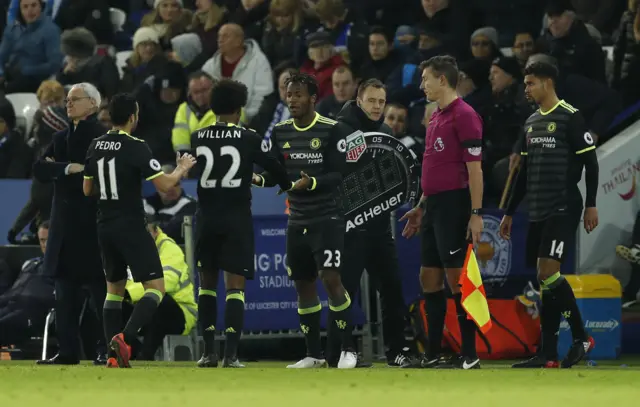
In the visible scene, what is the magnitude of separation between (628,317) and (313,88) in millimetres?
4853

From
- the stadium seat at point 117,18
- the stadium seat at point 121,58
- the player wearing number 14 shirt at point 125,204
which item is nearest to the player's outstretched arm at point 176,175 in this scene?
the player wearing number 14 shirt at point 125,204

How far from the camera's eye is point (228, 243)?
1148 cm

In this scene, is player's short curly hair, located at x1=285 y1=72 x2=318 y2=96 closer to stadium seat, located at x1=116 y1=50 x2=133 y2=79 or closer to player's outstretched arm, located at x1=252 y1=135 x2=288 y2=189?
player's outstretched arm, located at x1=252 y1=135 x2=288 y2=189

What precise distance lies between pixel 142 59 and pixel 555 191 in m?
8.62

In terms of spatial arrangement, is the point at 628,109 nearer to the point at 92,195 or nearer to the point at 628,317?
the point at 628,317

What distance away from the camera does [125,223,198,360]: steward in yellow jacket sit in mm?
13789

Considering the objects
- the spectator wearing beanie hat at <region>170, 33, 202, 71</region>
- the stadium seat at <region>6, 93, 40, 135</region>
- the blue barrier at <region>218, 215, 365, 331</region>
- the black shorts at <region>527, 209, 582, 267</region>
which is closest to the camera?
the black shorts at <region>527, 209, 582, 267</region>

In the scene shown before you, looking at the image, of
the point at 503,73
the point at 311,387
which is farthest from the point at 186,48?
the point at 311,387

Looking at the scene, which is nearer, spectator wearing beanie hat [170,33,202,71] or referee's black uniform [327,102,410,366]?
referee's black uniform [327,102,410,366]

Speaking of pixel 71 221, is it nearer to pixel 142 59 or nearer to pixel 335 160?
pixel 335 160

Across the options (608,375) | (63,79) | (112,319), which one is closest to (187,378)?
(112,319)

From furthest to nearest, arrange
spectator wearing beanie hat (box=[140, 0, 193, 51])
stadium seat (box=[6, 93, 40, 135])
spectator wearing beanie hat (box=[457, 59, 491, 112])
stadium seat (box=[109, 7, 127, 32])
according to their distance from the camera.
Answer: stadium seat (box=[109, 7, 127, 32]) < spectator wearing beanie hat (box=[140, 0, 193, 51]) < stadium seat (box=[6, 93, 40, 135]) < spectator wearing beanie hat (box=[457, 59, 491, 112])

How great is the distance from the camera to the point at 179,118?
56.3 feet

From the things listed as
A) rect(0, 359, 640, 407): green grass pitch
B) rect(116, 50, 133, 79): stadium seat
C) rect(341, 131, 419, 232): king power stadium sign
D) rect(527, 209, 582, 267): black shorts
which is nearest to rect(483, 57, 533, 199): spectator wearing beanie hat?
rect(341, 131, 419, 232): king power stadium sign
